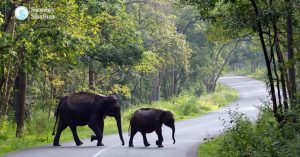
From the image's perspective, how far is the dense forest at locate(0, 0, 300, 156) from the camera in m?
17.7

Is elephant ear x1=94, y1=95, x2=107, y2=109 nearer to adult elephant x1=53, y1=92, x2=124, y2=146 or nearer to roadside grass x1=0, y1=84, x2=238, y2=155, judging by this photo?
adult elephant x1=53, y1=92, x2=124, y2=146

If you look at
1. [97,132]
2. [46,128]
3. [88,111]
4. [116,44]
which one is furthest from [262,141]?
[116,44]

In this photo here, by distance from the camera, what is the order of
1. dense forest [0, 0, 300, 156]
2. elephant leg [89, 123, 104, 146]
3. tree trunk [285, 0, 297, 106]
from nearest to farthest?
tree trunk [285, 0, 297, 106] < dense forest [0, 0, 300, 156] < elephant leg [89, 123, 104, 146]

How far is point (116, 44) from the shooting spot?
31.5 meters

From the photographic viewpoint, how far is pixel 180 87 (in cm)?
7206

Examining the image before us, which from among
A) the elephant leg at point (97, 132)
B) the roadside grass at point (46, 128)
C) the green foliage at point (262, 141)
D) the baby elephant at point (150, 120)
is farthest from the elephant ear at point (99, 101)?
the green foliage at point (262, 141)

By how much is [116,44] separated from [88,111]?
1228 cm

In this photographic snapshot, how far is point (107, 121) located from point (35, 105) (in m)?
5.31

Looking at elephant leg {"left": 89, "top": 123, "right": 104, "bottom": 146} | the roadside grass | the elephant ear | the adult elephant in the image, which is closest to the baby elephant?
the adult elephant

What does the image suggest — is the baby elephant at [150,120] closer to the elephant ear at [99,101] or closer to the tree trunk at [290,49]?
the elephant ear at [99,101]

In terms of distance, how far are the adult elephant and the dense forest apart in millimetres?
1749

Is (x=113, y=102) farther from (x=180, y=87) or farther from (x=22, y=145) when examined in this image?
(x=180, y=87)

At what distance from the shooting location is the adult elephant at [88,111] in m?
19.4

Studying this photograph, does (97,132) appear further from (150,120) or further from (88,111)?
(150,120)
